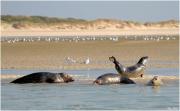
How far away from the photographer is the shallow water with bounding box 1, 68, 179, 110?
1226 centimetres

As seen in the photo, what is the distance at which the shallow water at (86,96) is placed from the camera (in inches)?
483

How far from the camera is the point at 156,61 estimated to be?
2314cm

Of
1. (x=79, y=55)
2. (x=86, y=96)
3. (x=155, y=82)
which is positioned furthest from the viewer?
(x=79, y=55)

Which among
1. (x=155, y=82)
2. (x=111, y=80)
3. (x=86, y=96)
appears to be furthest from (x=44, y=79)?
(x=86, y=96)

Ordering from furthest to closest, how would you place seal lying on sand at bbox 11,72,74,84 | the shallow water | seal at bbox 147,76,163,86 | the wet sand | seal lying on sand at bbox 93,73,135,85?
the wet sand → seal lying on sand at bbox 11,72,74,84 → seal lying on sand at bbox 93,73,135,85 → seal at bbox 147,76,163,86 → the shallow water

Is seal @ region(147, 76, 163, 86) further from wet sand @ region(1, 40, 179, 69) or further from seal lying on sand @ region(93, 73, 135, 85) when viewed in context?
wet sand @ region(1, 40, 179, 69)

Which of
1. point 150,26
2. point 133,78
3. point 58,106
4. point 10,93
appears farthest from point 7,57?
point 150,26

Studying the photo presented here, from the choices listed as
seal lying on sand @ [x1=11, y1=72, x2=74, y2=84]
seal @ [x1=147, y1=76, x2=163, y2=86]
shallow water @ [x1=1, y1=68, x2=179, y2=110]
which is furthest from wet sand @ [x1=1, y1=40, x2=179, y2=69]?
seal @ [x1=147, y1=76, x2=163, y2=86]

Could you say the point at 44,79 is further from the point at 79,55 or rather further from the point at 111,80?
the point at 79,55

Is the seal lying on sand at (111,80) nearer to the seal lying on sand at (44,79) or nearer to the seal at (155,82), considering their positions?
the seal at (155,82)

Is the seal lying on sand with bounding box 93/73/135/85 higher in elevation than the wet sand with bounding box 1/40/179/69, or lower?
lower

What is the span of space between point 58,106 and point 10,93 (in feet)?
7.20

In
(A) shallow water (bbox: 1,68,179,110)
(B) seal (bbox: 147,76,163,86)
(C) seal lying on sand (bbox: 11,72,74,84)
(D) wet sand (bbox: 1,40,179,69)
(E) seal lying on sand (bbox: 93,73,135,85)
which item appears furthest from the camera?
(D) wet sand (bbox: 1,40,179,69)

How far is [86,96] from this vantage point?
13.6m
